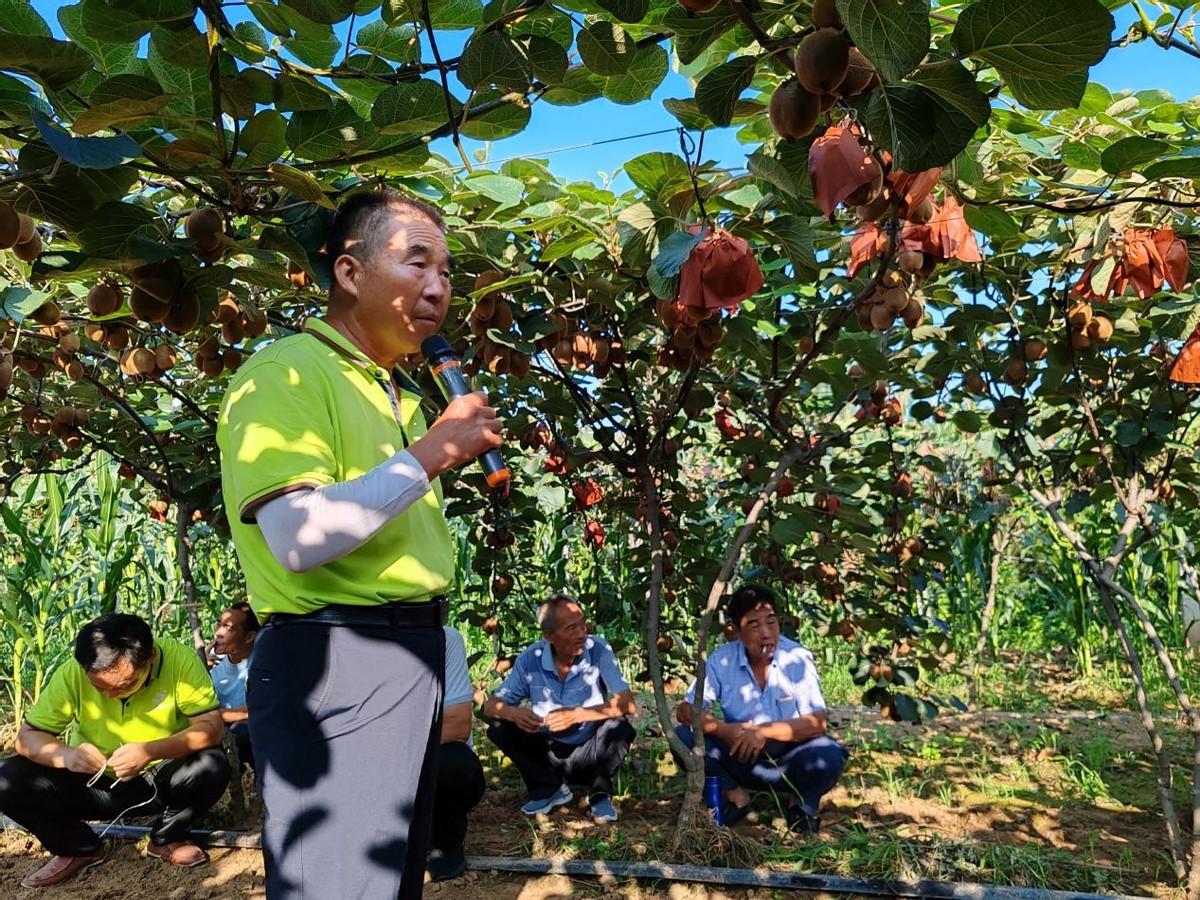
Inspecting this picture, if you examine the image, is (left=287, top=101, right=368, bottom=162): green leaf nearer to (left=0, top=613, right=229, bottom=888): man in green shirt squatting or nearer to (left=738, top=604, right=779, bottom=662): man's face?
(left=0, top=613, right=229, bottom=888): man in green shirt squatting

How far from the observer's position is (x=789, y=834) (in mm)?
3020

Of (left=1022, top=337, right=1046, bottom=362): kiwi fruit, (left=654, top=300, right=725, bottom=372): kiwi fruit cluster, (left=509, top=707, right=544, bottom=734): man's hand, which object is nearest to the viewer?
(left=654, top=300, right=725, bottom=372): kiwi fruit cluster

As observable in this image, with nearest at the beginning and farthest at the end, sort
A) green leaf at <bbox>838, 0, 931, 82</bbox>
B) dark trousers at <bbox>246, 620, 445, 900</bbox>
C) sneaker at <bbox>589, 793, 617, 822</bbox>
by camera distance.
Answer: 1. green leaf at <bbox>838, 0, 931, 82</bbox>
2. dark trousers at <bbox>246, 620, 445, 900</bbox>
3. sneaker at <bbox>589, 793, 617, 822</bbox>

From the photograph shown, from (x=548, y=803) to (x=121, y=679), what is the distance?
1486mm

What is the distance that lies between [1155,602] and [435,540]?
583cm

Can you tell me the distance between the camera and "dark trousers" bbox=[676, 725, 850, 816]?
3.10 m

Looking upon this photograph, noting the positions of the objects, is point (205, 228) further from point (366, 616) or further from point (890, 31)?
point (890, 31)

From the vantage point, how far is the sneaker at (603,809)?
10.7 ft

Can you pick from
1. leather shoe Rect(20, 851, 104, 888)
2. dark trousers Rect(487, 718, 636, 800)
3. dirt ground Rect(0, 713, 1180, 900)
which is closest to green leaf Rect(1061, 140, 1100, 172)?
dirt ground Rect(0, 713, 1180, 900)

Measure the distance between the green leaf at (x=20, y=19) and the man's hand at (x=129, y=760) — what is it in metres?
2.45

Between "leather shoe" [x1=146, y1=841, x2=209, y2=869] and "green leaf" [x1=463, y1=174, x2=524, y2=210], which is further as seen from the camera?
"leather shoe" [x1=146, y1=841, x2=209, y2=869]

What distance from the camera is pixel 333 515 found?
109 centimetres

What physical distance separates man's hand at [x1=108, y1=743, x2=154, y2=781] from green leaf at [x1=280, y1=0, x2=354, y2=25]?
8.46 feet

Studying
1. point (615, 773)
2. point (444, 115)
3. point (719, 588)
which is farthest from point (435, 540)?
point (615, 773)
